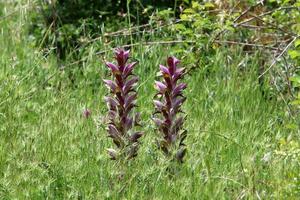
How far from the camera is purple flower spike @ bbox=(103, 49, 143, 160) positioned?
3961 millimetres

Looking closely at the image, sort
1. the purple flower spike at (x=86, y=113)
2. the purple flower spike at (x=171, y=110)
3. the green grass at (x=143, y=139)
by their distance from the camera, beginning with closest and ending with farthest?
the green grass at (x=143, y=139), the purple flower spike at (x=171, y=110), the purple flower spike at (x=86, y=113)

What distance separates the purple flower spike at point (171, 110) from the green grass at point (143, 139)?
9cm

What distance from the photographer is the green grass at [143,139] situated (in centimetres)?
380

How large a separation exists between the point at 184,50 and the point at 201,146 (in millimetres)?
1468

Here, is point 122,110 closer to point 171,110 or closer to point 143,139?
point 171,110

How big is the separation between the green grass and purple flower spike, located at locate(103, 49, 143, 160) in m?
0.08

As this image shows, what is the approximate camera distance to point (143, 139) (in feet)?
14.8

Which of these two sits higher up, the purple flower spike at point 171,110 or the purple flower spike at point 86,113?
the purple flower spike at point 171,110

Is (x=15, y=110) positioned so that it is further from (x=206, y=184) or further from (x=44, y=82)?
(x=206, y=184)

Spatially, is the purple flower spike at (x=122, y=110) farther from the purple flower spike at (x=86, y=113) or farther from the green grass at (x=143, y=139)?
the purple flower spike at (x=86, y=113)

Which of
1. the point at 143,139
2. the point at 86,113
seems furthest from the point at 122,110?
the point at 86,113

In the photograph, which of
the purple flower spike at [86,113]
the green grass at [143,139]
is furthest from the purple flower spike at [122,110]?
the purple flower spike at [86,113]

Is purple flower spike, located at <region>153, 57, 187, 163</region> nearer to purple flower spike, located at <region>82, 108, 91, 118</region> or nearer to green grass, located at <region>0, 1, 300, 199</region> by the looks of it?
green grass, located at <region>0, 1, 300, 199</region>

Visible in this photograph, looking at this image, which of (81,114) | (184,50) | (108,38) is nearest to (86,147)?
(81,114)
